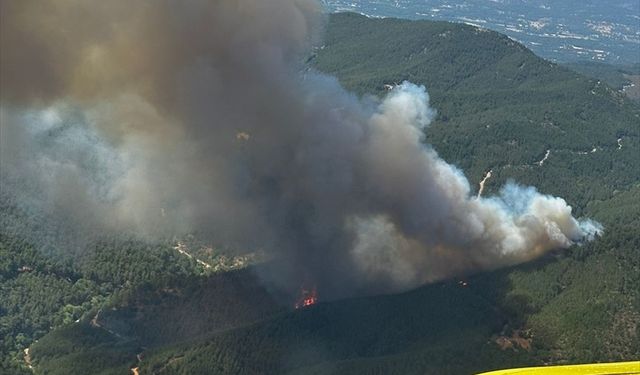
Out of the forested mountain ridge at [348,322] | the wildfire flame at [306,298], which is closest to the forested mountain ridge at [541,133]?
the forested mountain ridge at [348,322]

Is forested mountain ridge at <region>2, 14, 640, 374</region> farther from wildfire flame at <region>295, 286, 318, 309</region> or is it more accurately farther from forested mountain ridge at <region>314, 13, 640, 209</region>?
forested mountain ridge at <region>314, 13, 640, 209</region>

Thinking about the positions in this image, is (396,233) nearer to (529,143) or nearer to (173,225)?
(173,225)

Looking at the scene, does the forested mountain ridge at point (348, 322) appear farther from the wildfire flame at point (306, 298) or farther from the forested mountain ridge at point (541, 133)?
the forested mountain ridge at point (541, 133)

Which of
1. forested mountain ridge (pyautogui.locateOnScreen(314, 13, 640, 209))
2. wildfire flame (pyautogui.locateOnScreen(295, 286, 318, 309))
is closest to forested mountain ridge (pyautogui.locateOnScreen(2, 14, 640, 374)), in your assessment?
wildfire flame (pyautogui.locateOnScreen(295, 286, 318, 309))

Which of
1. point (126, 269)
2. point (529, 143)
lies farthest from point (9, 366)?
point (529, 143)

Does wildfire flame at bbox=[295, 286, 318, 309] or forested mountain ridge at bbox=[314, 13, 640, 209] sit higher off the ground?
forested mountain ridge at bbox=[314, 13, 640, 209]

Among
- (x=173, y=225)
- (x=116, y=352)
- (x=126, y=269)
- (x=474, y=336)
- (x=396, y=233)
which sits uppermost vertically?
(x=173, y=225)

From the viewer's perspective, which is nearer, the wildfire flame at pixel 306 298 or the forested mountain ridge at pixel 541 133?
the wildfire flame at pixel 306 298

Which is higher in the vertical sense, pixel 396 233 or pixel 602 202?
pixel 602 202

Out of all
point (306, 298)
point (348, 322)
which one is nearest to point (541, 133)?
point (306, 298)
